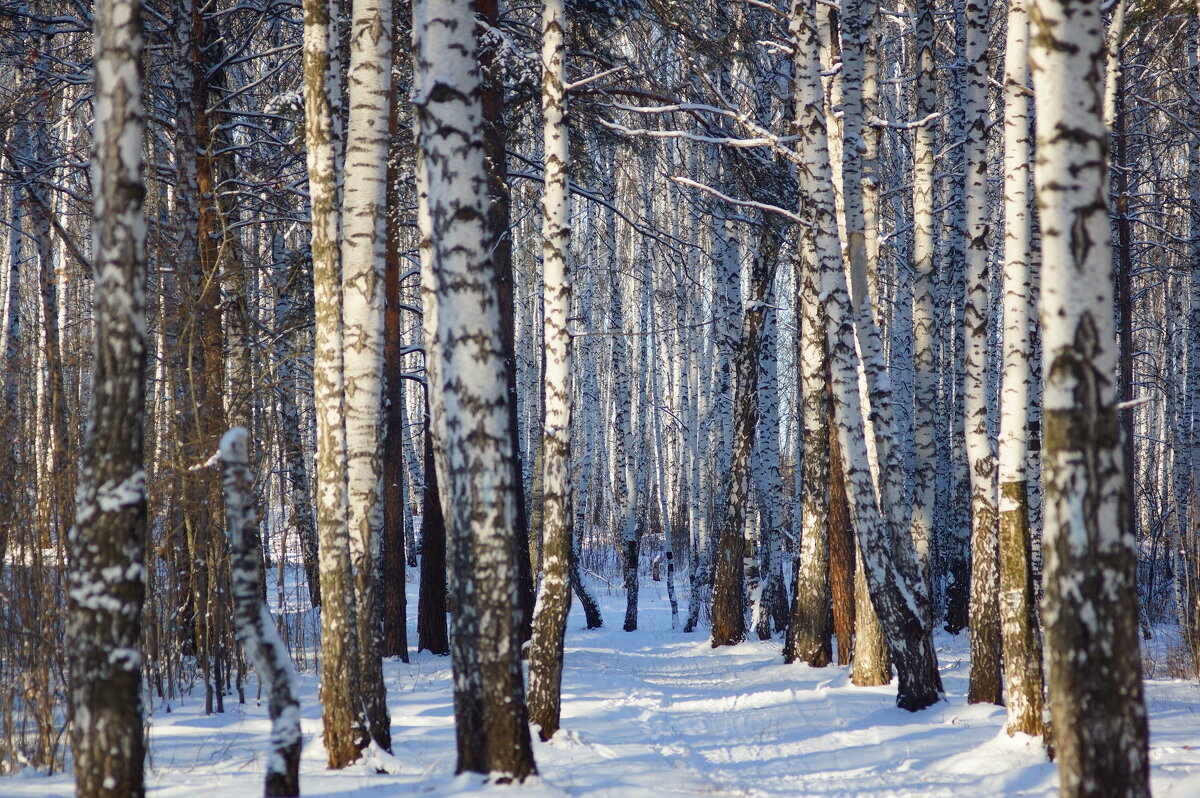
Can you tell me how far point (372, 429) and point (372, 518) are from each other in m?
0.62

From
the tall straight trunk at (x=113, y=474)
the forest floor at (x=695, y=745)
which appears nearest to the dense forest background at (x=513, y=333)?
the tall straight trunk at (x=113, y=474)

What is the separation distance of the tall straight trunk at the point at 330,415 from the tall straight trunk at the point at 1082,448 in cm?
390

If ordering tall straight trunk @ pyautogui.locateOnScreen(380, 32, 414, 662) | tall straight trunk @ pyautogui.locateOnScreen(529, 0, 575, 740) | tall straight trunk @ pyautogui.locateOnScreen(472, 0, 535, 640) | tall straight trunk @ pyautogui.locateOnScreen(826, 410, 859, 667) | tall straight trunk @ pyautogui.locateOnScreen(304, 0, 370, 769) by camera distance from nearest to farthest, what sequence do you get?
tall straight trunk @ pyautogui.locateOnScreen(304, 0, 370, 769) < tall straight trunk @ pyautogui.locateOnScreen(529, 0, 575, 740) < tall straight trunk @ pyautogui.locateOnScreen(826, 410, 859, 667) < tall straight trunk @ pyautogui.locateOnScreen(472, 0, 535, 640) < tall straight trunk @ pyautogui.locateOnScreen(380, 32, 414, 662)

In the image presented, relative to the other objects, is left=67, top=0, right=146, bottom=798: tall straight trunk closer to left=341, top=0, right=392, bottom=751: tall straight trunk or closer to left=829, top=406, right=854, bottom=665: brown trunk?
left=341, top=0, right=392, bottom=751: tall straight trunk

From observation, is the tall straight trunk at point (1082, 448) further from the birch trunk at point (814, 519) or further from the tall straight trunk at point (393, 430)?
the tall straight trunk at point (393, 430)

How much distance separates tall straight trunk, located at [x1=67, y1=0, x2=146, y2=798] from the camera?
3.87 m

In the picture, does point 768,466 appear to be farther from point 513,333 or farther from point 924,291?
point 513,333

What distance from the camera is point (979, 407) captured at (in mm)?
7969

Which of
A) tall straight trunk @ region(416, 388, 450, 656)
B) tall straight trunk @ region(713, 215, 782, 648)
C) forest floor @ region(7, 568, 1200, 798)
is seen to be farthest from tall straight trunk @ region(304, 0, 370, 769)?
tall straight trunk @ region(713, 215, 782, 648)

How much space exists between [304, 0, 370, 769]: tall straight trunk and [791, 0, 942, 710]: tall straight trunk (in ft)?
14.8

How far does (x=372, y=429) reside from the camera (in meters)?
6.14

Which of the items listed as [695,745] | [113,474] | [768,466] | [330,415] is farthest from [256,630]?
[768,466]

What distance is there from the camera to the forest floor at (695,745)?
5.41m

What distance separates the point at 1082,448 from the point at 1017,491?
333cm
